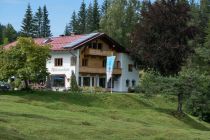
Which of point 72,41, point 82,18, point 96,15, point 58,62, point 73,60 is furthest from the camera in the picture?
point 82,18

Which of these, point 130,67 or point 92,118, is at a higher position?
point 130,67

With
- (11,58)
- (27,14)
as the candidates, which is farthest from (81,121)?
(27,14)

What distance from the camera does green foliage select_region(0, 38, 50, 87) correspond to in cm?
4872

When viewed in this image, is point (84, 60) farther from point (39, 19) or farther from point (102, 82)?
point (39, 19)

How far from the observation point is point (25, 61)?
4988cm

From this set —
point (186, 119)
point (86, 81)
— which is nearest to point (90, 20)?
point (86, 81)

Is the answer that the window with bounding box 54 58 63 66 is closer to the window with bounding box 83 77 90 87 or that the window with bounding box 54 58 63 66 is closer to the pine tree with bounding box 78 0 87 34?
the window with bounding box 83 77 90 87

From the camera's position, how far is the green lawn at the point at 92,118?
2218 cm

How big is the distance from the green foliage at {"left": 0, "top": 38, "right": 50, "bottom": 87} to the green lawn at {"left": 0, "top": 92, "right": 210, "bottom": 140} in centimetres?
212

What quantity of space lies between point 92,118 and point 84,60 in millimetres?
40819

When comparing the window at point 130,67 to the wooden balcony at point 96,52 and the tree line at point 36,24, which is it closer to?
the wooden balcony at point 96,52

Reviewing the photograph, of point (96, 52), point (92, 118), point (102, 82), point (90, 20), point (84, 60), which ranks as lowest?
point (92, 118)

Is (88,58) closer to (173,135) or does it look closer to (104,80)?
(104,80)

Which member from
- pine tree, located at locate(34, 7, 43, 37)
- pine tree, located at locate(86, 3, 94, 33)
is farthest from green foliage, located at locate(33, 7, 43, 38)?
pine tree, located at locate(86, 3, 94, 33)
